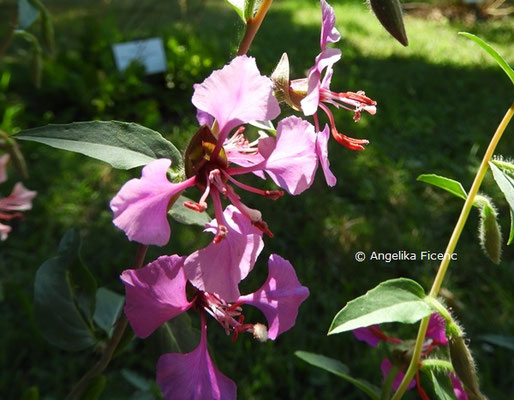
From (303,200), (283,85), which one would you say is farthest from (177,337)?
(303,200)

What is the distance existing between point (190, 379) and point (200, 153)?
20 cm

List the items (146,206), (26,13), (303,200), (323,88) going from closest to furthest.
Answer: (146,206), (323,88), (26,13), (303,200)

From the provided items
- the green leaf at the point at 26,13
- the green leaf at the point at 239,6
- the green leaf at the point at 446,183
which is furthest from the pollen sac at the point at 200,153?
the green leaf at the point at 26,13

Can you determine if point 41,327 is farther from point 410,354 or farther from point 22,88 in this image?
point 22,88

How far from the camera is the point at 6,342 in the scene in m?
1.29

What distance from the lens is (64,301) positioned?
2.24 ft

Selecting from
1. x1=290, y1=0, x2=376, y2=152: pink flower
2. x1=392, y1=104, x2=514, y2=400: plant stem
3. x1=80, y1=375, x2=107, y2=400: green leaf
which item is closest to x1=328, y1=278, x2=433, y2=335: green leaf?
x1=392, y1=104, x2=514, y2=400: plant stem

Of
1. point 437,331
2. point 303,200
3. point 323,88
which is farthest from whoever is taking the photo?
point 303,200

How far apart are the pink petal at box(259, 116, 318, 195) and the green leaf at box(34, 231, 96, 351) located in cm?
33

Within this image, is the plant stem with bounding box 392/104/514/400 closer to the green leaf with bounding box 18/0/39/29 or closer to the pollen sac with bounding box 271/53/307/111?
the pollen sac with bounding box 271/53/307/111

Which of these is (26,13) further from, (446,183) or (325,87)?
(446,183)

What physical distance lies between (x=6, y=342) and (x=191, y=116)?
1211mm

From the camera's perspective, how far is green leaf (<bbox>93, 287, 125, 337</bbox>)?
82cm

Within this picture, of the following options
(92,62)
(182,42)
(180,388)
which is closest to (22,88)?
(92,62)
